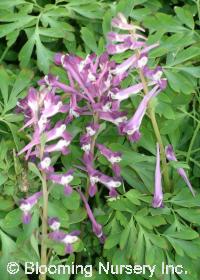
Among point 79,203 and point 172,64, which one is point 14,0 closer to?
point 172,64

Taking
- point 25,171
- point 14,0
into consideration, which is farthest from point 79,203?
point 14,0

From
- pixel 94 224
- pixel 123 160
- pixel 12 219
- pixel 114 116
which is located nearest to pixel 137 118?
pixel 114 116

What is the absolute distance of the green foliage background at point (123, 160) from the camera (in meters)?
1.30

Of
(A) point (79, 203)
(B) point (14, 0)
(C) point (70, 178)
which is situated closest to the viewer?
(C) point (70, 178)

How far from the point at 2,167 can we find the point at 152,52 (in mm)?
600

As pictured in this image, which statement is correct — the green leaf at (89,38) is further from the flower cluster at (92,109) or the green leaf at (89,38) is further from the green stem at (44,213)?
the green stem at (44,213)

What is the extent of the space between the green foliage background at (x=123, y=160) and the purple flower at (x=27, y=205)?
0.04 metres

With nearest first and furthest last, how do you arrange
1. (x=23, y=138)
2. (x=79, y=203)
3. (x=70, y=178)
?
(x=70, y=178) → (x=79, y=203) → (x=23, y=138)

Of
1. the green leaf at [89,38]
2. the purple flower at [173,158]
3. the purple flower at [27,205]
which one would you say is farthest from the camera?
the green leaf at [89,38]

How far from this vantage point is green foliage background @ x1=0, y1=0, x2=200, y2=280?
51.3 inches

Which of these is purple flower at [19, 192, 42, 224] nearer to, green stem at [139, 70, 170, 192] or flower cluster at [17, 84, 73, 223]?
flower cluster at [17, 84, 73, 223]

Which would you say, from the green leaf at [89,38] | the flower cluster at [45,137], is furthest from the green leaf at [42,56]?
the flower cluster at [45,137]

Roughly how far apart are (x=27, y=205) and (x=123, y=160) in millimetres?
354

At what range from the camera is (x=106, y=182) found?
133cm
